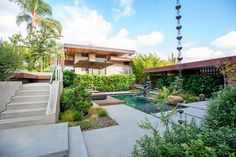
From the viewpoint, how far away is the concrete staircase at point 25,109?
426 centimetres

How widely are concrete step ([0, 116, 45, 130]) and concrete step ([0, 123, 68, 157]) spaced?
0.17m

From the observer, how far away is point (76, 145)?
339 cm

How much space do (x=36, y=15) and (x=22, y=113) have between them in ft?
52.4

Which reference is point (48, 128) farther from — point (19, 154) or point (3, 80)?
point (3, 80)

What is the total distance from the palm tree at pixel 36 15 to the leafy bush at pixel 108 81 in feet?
22.8

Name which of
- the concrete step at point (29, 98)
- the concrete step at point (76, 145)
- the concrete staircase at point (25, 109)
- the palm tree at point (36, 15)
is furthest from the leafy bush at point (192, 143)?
→ the palm tree at point (36, 15)

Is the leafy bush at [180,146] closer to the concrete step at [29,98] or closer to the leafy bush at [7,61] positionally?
the concrete step at [29,98]

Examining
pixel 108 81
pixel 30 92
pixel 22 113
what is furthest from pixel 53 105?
pixel 108 81

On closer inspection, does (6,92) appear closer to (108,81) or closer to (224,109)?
(224,109)

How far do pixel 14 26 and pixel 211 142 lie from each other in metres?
20.2

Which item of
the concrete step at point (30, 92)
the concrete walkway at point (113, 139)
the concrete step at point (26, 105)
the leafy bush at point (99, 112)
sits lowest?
the concrete walkway at point (113, 139)

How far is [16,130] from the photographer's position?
13.1ft

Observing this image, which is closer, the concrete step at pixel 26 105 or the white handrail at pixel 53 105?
the white handrail at pixel 53 105

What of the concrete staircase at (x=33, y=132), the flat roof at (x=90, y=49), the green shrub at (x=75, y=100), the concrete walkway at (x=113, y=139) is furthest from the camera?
the flat roof at (x=90, y=49)
